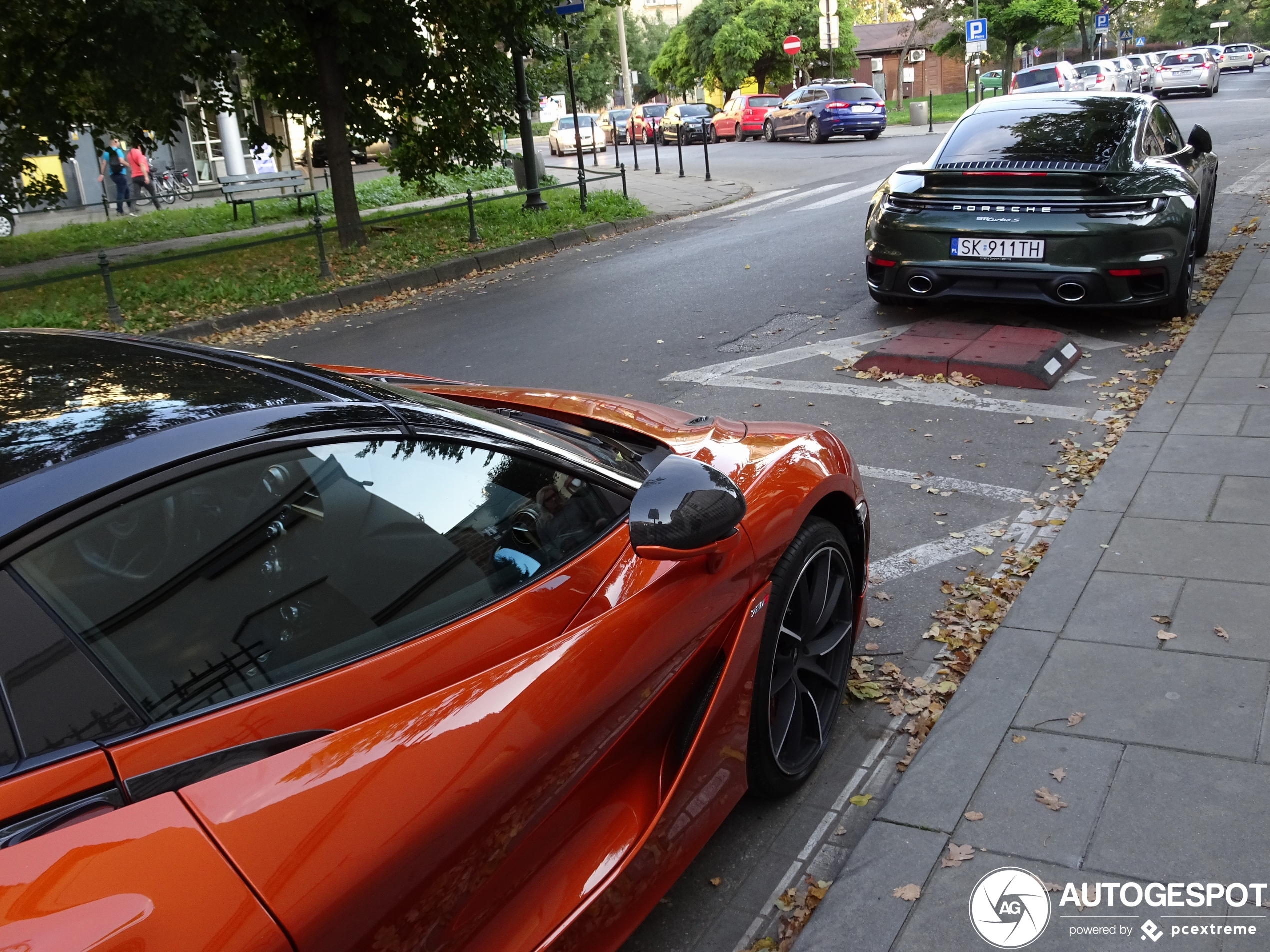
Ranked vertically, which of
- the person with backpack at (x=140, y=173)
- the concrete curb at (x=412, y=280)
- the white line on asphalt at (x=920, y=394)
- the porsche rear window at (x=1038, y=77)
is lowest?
the white line on asphalt at (x=920, y=394)

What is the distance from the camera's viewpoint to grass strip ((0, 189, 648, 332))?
11070mm

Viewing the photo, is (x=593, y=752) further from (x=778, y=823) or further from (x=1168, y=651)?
(x=1168, y=651)

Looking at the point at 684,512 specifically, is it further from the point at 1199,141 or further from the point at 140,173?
the point at 140,173

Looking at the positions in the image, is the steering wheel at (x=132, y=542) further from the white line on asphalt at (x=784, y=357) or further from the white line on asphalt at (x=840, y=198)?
the white line on asphalt at (x=840, y=198)

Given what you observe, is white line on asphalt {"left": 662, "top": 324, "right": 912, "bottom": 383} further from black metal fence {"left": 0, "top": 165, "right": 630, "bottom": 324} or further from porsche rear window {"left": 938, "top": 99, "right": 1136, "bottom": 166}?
black metal fence {"left": 0, "top": 165, "right": 630, "bottom": 324}

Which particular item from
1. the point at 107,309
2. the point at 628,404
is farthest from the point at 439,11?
the point at 628,404

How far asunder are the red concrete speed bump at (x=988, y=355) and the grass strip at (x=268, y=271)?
702 centimetres

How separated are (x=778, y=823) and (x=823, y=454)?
3.46 ft

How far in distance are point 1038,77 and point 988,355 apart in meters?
34.2

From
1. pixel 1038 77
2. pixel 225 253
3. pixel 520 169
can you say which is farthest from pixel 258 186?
pixel 1038 77

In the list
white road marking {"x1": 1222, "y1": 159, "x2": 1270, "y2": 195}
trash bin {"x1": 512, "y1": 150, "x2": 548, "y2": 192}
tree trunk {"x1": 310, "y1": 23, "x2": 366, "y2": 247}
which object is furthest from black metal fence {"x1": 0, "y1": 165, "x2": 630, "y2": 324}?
white road marking {"x1": 1222, "y1": 159, "x2": 1270, "y2": 195}

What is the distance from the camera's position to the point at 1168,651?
3.52 metres

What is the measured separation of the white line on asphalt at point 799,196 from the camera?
56.7 feet

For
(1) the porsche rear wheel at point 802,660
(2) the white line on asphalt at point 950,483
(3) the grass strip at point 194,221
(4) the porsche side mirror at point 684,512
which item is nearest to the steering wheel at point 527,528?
(4) the porsche side mirror at point 684,512
